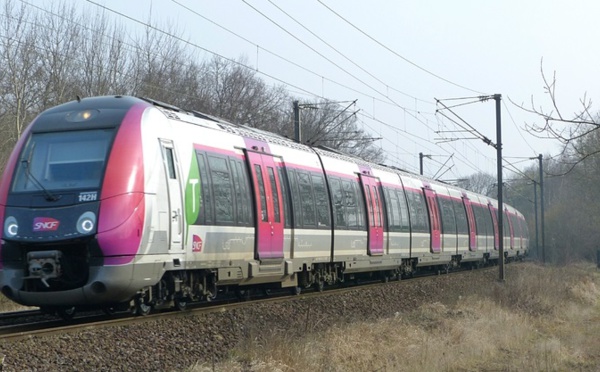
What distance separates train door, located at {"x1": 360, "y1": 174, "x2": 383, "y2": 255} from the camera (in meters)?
21.4

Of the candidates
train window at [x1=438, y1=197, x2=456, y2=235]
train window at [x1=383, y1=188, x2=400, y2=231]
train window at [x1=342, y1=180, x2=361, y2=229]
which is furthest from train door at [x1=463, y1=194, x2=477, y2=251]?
train window at [x1=342, y1=180, x2=361, y2=229]

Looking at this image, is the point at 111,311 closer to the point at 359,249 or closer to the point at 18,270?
the point at 18,270

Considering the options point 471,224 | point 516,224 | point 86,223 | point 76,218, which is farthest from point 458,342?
point 516,224

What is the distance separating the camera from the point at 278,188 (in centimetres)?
1590

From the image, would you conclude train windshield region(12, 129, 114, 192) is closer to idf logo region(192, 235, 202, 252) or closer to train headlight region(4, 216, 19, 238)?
train headlight region(4, 216, 19, 238)

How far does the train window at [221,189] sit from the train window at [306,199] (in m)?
3.32

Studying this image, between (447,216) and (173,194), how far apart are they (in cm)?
2028

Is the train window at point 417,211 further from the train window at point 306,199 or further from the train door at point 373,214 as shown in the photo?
the train window at point 306,199

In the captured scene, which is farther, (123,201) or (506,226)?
(506,226)

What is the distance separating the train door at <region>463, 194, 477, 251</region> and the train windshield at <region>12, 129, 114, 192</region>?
2525cm

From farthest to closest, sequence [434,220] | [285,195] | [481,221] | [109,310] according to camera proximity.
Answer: [481,221], [434,220], [285,195], [109,310]

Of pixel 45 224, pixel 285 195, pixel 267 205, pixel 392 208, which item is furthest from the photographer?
pixel 392 208

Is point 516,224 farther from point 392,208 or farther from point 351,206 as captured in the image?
point 351,206

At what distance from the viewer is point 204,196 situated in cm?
1301
